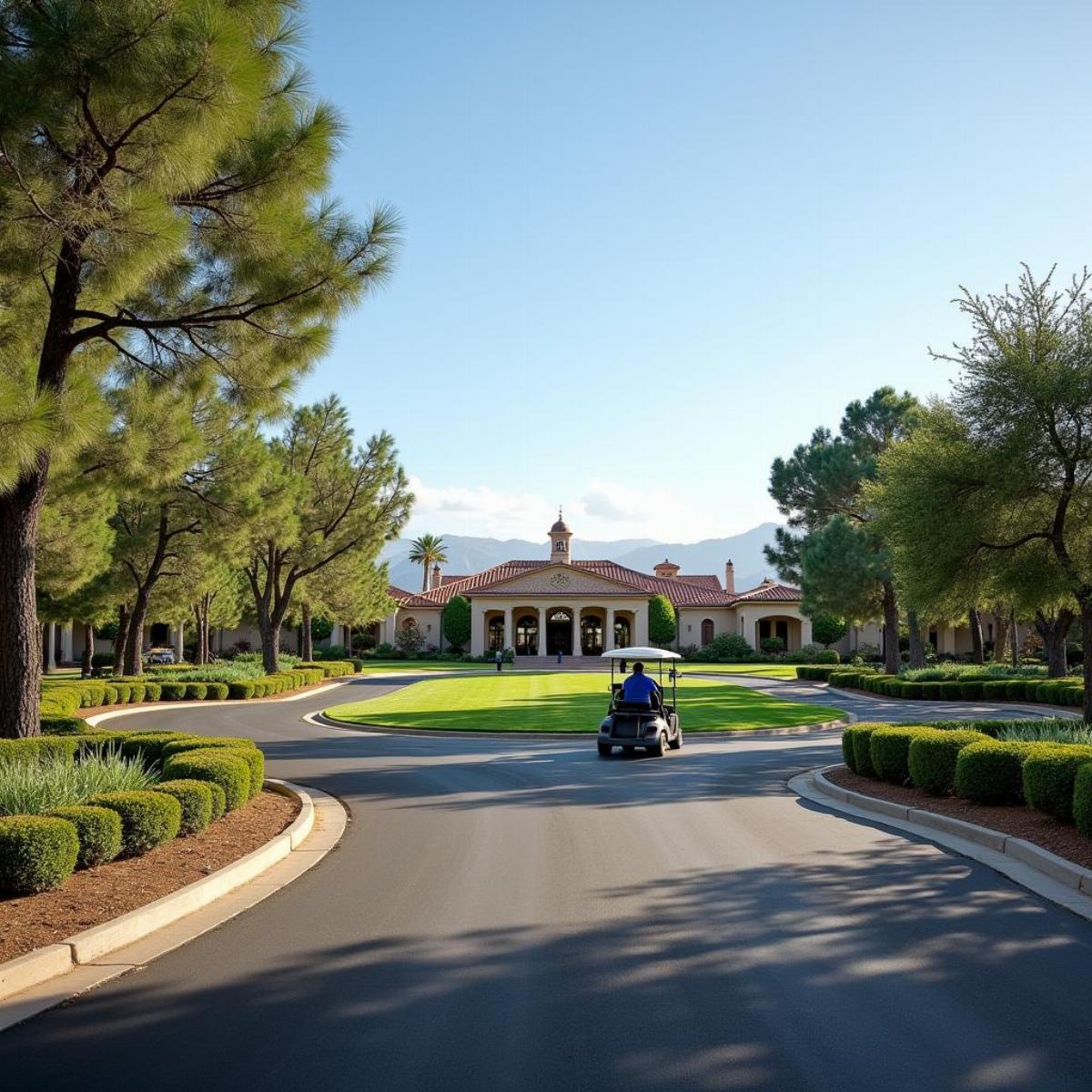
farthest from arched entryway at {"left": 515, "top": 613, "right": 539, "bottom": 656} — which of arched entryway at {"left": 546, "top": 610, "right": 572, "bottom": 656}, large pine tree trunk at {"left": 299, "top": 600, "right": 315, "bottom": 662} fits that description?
large pine tree trunk at {"left": 299, "top": 600, "right": 315, "bottom": 662}

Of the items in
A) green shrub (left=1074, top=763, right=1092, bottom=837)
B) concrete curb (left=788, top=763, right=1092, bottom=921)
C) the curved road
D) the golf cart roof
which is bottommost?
concrete curb (left=788, top=763, right=1092, bottom=921)

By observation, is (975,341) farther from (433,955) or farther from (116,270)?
(433,955)

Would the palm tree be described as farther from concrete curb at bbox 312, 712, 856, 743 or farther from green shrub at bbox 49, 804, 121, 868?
Result: green shrub at bbox 49, 804, 121, 868

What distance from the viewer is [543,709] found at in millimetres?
26703

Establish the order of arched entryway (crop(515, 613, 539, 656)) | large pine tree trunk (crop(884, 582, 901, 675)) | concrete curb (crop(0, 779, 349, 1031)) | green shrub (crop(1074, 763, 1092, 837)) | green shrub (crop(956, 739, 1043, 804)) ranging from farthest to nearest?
1. arched entryway (crop(515, 613, 539, 656))
2. large pine tree trunk (crop(884, 582, 901, 675))
3. green shrub (crop(956, 739, 1043, 804))
4. green shrub (crop(1074, 763, 1092, 837))
5. concrete curb (crop(0, 779, 349, 1031))

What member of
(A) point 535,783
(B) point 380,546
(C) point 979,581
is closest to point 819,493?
(B) point 380,546

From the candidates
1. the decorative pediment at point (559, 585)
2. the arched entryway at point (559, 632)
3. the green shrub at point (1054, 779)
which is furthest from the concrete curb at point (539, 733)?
the arched entryway at point (559, 632)

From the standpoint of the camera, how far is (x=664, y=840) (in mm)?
9164

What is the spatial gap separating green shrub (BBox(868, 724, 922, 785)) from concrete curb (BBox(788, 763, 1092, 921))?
665mm

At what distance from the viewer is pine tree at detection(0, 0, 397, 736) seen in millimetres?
8938

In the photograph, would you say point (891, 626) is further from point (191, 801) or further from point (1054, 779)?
point (191, 801)

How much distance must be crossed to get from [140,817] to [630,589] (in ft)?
202

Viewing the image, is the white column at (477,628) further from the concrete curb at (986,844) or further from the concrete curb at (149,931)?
the concrete curb at (149,931)

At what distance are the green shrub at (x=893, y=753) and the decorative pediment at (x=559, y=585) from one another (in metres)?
55.6
